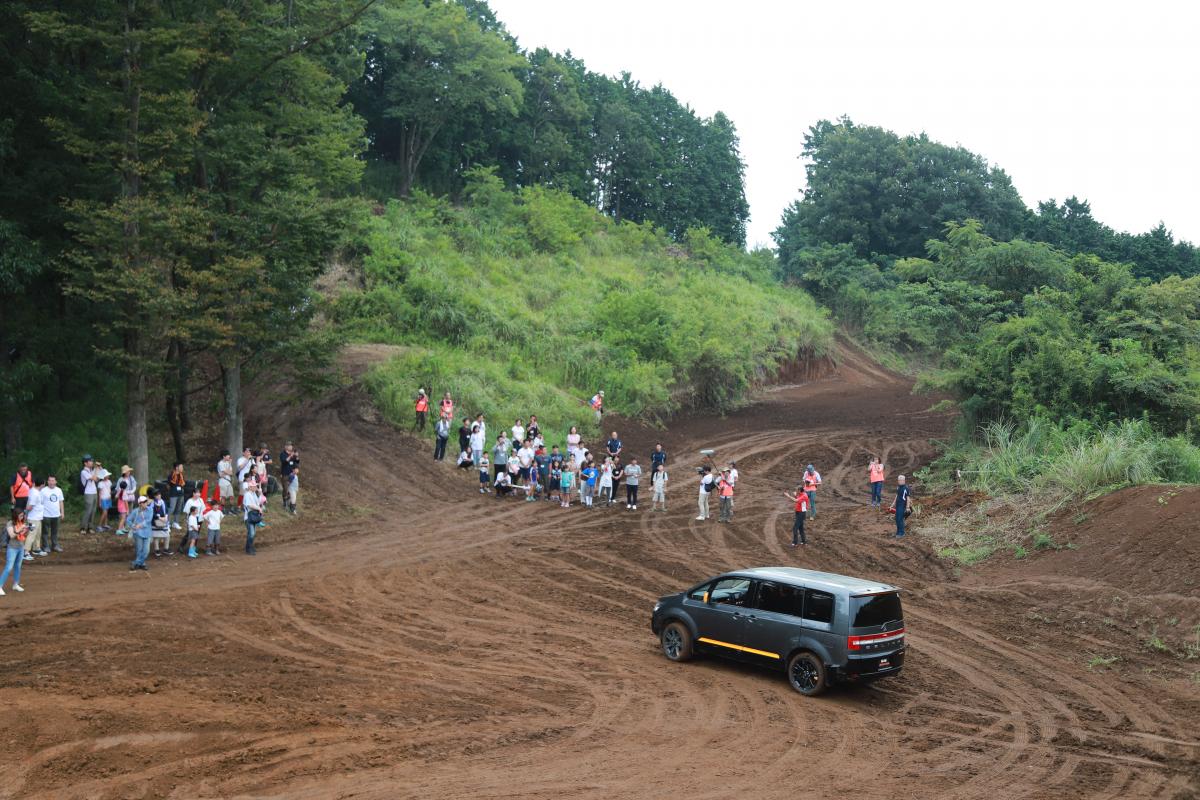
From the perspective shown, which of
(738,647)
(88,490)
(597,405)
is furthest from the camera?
(597,405)

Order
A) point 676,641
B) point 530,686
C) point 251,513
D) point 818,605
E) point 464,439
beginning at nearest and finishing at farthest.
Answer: point 530,686, point 818,605, point 676,641, point 251,513, point 464,439

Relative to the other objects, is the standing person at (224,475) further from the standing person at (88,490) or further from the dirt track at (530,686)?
the standing person at (88,490)

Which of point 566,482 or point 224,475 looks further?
point 566,482

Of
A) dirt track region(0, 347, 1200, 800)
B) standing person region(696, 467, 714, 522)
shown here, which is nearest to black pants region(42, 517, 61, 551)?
dirt track region(0, 347, 1200, 800)

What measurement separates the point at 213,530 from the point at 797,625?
42.8ft

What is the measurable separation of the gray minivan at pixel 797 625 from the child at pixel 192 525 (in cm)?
1089

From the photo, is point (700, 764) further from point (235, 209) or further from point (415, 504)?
point (235, 209)

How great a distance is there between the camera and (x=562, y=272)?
52938 mm

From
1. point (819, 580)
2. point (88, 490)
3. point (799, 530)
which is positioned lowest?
point (799, 530)

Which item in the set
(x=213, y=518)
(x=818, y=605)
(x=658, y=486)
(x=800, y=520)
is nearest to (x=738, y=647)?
(x=818, y=605)

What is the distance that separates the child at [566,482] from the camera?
90.6ft

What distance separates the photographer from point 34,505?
1864cm

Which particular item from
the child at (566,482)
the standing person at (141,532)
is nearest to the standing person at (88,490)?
the standing person at (141,532)

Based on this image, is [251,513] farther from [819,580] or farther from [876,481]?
[876,481]
